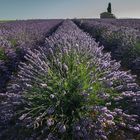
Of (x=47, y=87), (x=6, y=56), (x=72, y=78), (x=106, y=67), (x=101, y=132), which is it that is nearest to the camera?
(x=101, y=132)

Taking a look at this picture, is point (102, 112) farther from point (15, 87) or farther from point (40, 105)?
point (15, 87)

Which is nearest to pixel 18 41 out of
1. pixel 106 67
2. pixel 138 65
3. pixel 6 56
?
pixel 6 56

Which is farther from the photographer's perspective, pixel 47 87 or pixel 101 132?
pixel 47 87

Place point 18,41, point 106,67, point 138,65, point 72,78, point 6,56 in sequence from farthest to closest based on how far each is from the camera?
point 18,41
point 6,56
point 138,65
point 106,67
point 72,78

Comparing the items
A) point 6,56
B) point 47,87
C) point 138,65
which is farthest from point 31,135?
point 6,56

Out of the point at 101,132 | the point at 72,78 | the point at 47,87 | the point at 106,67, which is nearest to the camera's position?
the point at 101,132

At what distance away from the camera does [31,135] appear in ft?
14.5

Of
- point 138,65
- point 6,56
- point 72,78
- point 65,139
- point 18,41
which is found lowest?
point 65,139

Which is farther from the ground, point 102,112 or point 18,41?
point 18,41

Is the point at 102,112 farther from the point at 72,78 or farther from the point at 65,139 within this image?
the point at 72,78

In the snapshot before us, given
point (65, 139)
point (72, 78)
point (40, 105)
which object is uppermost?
point (72, 78)

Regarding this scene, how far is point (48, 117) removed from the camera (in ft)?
15.2

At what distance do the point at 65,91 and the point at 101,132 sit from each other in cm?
70

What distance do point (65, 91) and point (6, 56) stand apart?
458 cm
